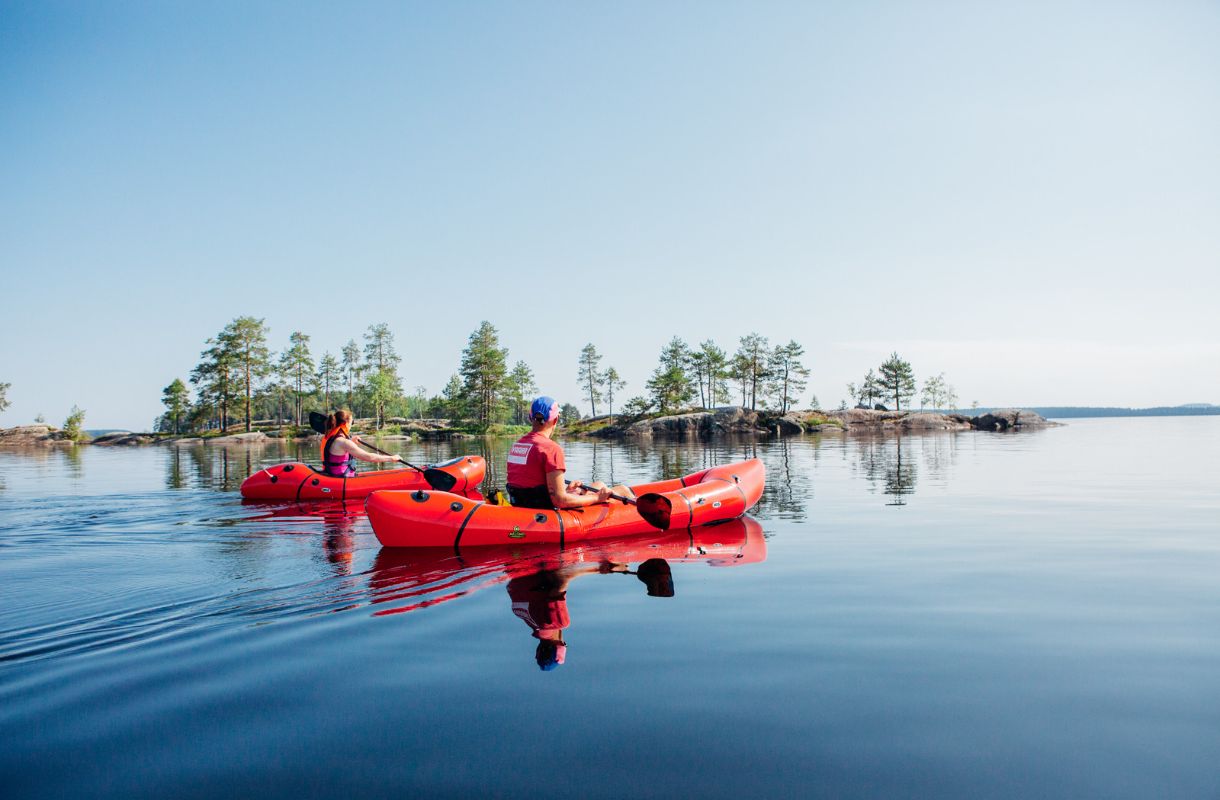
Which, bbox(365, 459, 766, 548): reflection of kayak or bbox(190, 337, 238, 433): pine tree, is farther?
bbox(190, 337, 238, 433): pine tree

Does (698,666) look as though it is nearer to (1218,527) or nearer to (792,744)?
(792,744)

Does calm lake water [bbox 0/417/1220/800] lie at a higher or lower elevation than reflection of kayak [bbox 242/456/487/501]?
lower

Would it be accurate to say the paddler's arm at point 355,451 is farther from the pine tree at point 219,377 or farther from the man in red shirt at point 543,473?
the pine tree at point 219,377

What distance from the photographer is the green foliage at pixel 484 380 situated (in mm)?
71438

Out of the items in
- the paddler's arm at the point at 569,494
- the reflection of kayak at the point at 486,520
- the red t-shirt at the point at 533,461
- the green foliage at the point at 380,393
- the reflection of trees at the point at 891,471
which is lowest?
the reflection of trees at the point at 891,471

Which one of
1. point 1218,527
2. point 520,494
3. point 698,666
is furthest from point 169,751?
point 1218,527

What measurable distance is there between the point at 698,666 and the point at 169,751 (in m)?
2.86

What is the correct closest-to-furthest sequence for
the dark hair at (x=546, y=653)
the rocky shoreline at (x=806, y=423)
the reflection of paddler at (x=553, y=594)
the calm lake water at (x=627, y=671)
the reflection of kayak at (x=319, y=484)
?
1. the calm lake water at (x=627, y=671)
2. the dark hair at (x=546, y=653)
3. the reflection of paddler at (x=553, y=594)
4. the reflection of kayak at (x=319, y=484)
5. the rocky shoreline at (x=806, y=423)

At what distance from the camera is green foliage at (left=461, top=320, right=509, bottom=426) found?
71.4 meters

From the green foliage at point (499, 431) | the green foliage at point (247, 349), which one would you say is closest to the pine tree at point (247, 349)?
the green foliage at point (247, 349)

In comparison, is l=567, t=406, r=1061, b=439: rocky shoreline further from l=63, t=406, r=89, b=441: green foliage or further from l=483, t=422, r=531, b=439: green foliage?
l=63, t=406, r=89, b=441: green foliage

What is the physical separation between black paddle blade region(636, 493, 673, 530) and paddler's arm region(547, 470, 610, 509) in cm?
52

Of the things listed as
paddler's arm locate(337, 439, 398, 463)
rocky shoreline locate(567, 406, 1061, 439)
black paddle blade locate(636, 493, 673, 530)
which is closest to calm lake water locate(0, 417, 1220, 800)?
black paddle blade locate(636, 493, 673, 530)

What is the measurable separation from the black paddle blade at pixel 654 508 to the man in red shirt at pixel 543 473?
52cm
